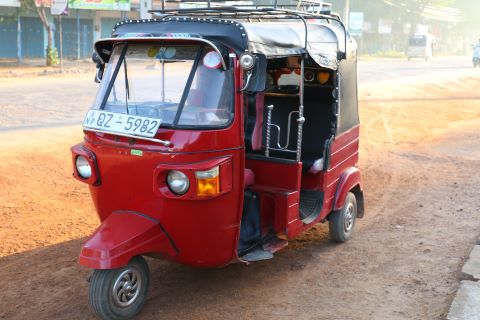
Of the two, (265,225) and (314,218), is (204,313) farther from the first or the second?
(314,218)

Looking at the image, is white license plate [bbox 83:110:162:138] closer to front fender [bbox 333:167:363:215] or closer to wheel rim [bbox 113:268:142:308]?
wheel rim [bbox 113:268:142:308]

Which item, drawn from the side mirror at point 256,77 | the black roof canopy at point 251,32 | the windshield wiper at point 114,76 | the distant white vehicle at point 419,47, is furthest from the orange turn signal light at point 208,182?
the distant white vehicle at point 419,47

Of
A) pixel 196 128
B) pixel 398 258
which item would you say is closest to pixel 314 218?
pixel 398 258

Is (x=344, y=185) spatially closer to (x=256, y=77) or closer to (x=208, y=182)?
(x=256, y=77)

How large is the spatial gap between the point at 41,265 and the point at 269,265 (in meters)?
2.08

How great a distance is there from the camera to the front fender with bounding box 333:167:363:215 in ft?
18.8

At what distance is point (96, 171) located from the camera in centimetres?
430

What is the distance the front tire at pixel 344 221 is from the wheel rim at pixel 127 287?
7.81 feet

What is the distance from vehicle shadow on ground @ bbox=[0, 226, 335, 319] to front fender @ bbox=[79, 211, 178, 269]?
0.53m

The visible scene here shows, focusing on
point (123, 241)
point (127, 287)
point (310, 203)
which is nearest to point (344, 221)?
point (310, 203)

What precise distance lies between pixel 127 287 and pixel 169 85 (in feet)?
5.16

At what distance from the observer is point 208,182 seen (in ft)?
12.9

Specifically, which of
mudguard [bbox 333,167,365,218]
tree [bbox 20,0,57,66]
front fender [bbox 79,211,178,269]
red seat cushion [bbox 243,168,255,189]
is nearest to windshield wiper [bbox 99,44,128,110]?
front fender [bbox 79,211,178,269]

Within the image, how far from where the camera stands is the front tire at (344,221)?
5809mm
